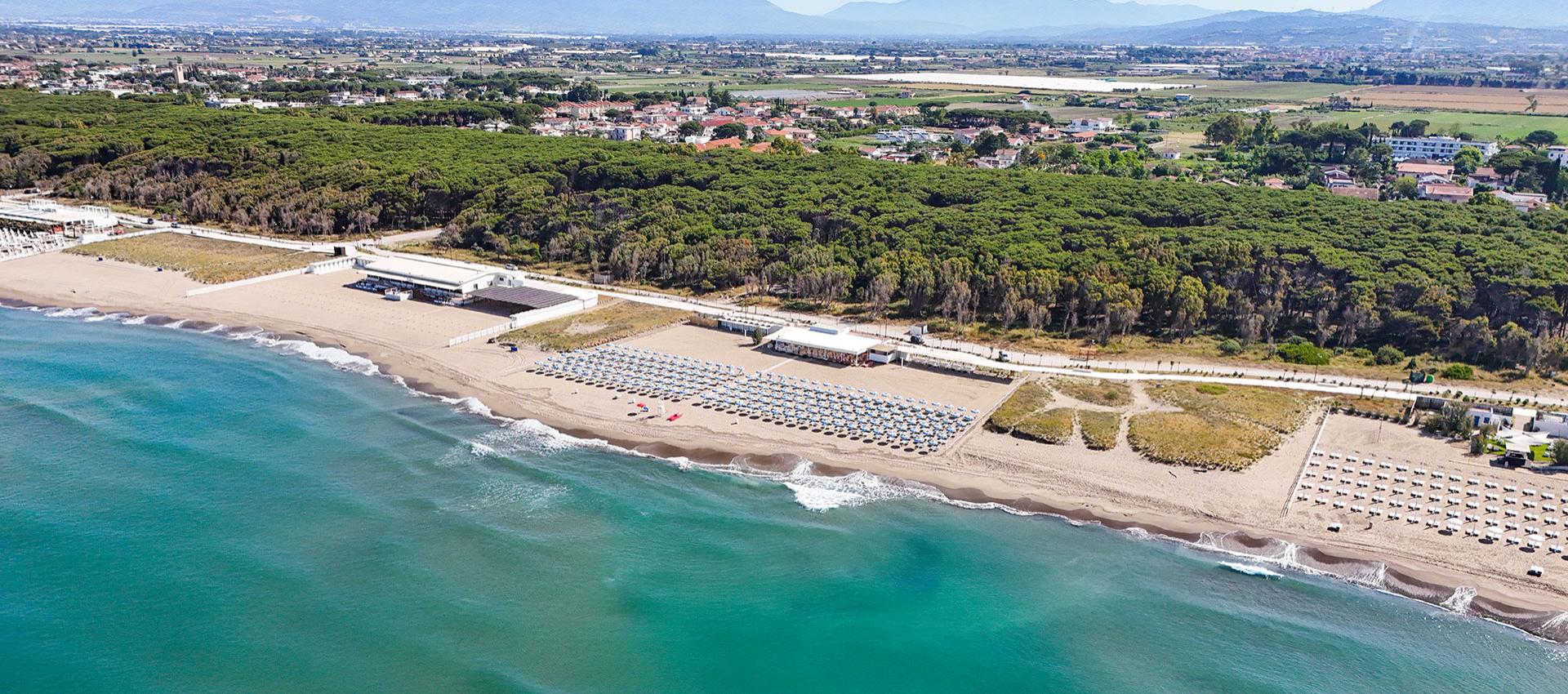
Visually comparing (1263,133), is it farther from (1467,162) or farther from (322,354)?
(322,354)

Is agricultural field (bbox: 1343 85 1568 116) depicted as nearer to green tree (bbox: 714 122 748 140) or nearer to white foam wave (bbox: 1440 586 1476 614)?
green tree (bbox: 714 122 748 140)

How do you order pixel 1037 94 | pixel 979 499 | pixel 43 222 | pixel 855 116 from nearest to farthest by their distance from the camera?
pixel 979 499 → pixel 43 222 → pixel 855 116 → pixel 1037 94

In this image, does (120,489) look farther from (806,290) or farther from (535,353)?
(806,290)

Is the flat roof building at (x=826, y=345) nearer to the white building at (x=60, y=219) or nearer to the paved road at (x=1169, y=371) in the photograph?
the paved road at (x=1169, y=371)

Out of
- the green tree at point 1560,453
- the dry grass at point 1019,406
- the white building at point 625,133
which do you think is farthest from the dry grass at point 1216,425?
the white building at point 625,133

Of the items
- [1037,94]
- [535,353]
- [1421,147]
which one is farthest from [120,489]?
[1037,94]

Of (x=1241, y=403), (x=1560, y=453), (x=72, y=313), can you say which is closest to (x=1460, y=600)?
(x=1560, y=453)
